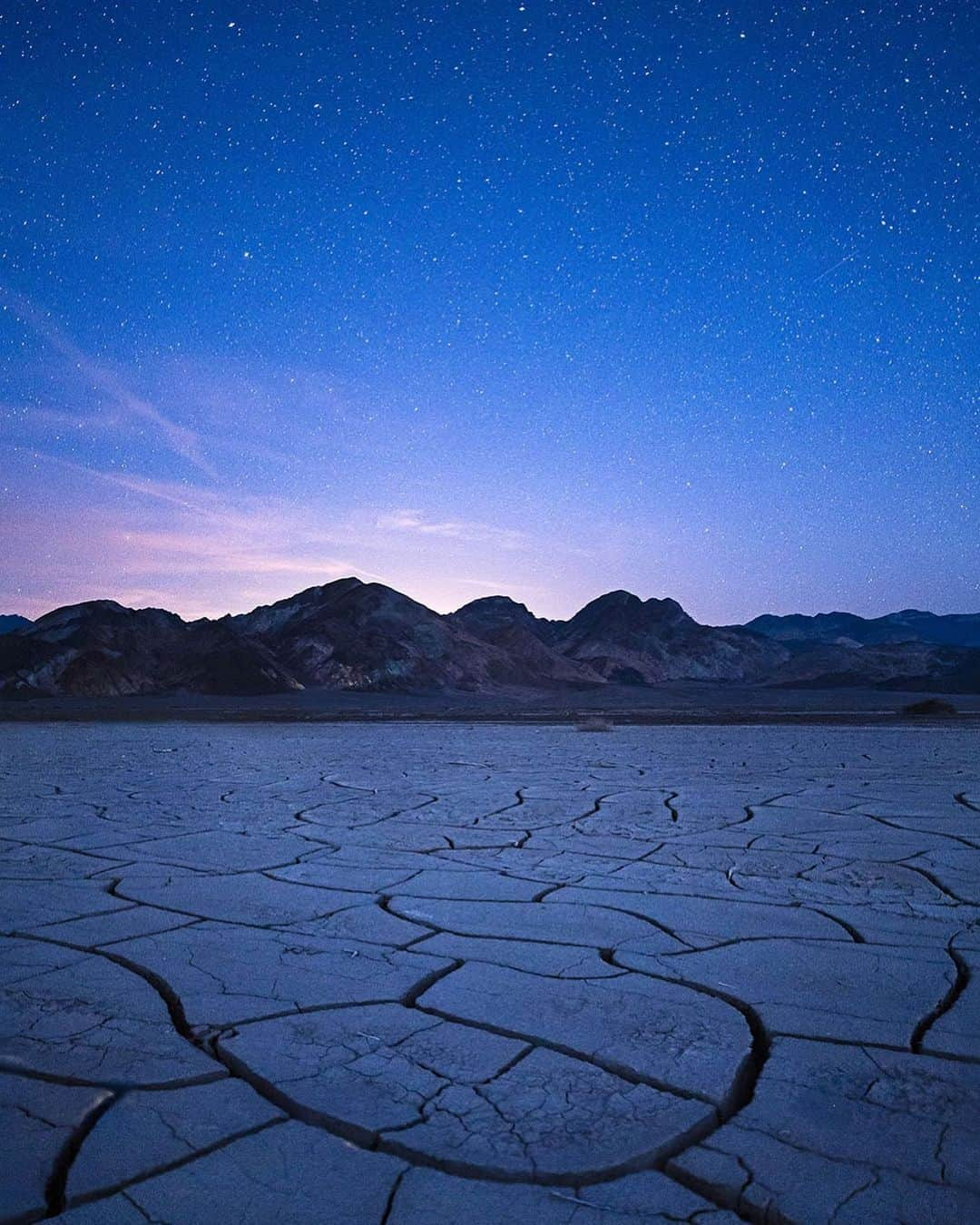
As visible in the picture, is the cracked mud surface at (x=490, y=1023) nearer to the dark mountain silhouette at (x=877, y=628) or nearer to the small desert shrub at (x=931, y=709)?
the small desert shrub at (x=931, y=709)

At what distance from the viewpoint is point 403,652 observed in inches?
1633

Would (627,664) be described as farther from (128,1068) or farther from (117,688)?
(128,1068)

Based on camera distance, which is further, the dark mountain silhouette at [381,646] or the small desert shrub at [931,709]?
the dark mountain silhouette at [381,646]

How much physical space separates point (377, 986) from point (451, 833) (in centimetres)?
185

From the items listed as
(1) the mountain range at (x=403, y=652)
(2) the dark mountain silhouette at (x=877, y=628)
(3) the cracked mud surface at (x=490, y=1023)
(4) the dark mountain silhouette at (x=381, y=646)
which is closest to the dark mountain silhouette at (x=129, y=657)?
(1) the mountain range at (x=403, y=652)

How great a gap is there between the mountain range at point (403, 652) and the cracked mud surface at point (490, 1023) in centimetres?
3121

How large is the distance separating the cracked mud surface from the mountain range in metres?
31.2

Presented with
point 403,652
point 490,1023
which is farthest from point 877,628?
point 490,1023

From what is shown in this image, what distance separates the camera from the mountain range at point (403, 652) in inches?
1351

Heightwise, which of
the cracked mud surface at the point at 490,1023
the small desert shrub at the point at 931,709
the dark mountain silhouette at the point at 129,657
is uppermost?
the dark mountain silhouette at the point at 129,657

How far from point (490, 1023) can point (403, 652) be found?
4012 centimetres

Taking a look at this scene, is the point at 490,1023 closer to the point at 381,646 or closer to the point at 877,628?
the point at 381,646

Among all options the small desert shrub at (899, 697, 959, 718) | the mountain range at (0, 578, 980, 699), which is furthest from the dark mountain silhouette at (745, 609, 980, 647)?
the small desert shrub at (899, 697, 959, 718)

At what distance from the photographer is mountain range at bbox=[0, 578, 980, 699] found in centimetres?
3431
